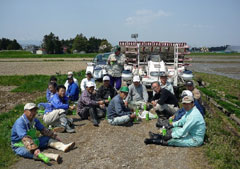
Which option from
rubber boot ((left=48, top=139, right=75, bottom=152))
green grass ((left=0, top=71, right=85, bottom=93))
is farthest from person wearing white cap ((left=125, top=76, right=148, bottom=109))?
green grass ((left=0, top=71, right=85, bottom=93))

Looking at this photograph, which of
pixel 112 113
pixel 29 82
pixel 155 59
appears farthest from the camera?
pixel 29 82

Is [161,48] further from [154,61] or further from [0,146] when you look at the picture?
[0,146]

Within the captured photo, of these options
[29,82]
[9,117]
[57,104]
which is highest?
[57,104]

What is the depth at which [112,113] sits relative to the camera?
23.8ft

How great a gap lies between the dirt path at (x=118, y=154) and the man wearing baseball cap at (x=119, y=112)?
36 centimetres

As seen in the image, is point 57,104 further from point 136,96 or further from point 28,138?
point 136,96

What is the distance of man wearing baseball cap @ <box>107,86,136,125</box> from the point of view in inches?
276

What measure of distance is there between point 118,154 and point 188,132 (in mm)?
1805

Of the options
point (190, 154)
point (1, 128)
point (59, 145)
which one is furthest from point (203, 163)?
point (1, 128)

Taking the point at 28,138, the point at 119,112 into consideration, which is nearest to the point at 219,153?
the point at 119,112

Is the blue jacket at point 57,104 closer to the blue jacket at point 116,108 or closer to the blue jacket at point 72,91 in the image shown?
the blue jacket at point 116,108

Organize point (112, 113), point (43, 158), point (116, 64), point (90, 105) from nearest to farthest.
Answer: point (43, 158) → point (112, 113) → point (90, 105) → point (116, 64)

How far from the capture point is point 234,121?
939 cm

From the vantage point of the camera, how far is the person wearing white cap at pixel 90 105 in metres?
7.42
